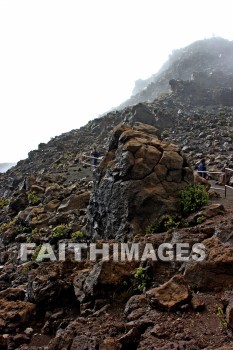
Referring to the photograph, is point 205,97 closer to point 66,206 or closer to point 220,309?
point 66,206

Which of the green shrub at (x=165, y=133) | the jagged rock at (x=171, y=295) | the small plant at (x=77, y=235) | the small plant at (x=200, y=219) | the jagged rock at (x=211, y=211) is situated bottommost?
the jagged rock at (x=171, y=295)

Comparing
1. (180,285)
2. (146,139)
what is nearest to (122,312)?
(180,285)

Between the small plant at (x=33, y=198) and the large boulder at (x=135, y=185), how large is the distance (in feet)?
29.6

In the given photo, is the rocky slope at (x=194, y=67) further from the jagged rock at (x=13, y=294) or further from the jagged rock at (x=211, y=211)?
the jagged rock at (x=13, y=294)

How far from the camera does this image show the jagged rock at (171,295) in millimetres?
7660

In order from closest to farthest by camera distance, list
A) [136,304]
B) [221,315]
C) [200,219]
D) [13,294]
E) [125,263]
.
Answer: [221,315]
[136,304]
[125,263]
[13,294]
[200,219]

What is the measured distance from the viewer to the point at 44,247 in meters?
14.5

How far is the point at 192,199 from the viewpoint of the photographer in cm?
1265

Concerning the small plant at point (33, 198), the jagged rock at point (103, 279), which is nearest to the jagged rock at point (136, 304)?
the jagged rock at point (103, 279)

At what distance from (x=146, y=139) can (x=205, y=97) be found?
44584mm

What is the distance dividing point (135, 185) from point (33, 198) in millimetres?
12359

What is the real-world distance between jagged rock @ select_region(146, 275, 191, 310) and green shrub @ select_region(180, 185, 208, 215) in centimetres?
445

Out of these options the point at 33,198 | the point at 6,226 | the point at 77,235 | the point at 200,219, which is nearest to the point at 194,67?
the point at 33,198

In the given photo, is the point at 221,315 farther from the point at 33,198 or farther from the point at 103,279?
the point at 33,198
